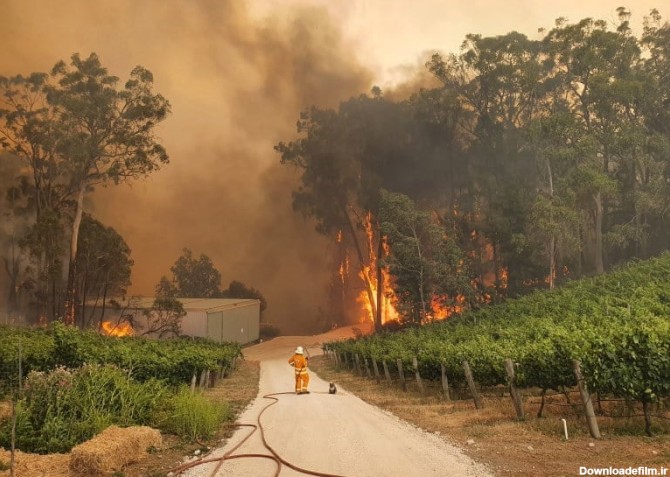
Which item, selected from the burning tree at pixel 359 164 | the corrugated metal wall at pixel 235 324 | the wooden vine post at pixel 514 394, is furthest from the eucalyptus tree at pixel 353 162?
the wooden vine post at pixel 514 394

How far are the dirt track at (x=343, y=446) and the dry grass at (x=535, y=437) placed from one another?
69 cm

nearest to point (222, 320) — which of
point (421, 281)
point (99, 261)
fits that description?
point (99, 261)

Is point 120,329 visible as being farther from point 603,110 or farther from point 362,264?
point 603,110

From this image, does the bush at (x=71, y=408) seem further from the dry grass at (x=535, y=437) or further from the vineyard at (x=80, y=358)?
the dry grass at (x=535, y=437)

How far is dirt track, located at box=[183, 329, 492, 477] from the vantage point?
9.45 meters

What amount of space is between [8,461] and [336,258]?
8354 cm

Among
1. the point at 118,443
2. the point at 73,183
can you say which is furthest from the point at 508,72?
the point at 118,443

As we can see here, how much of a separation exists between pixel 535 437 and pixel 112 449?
9682 millimetres

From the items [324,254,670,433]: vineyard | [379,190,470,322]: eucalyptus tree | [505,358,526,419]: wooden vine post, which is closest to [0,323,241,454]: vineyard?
[505,358,526,419]: wooden vine post

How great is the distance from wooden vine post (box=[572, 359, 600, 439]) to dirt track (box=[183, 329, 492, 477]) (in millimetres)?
3240

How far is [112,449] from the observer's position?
9.68 m

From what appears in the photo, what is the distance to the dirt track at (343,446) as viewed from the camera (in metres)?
9.45

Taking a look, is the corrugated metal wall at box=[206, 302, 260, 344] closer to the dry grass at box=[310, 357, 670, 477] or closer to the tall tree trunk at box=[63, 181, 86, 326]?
the tall tree trunk at box=[63, 181, 86, 326]

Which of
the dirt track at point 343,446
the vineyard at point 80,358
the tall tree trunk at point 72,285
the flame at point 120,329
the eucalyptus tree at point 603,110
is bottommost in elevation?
the dirt track at point 343,446
